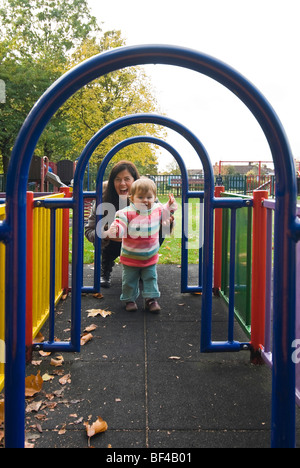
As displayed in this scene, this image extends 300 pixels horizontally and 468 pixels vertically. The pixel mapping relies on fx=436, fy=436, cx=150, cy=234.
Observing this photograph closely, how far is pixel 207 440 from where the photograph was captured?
1.77 m

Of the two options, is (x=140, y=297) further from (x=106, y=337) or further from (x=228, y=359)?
(x=228, y=359)

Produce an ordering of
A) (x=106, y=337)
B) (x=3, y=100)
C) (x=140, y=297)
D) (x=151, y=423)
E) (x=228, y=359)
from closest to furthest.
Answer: (x=151, y=423), (x=228, y=359), (x=106, y=337), (x=140, y=297), (x=3, y=100)

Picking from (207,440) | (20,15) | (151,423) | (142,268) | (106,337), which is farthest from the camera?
→ (20,15)

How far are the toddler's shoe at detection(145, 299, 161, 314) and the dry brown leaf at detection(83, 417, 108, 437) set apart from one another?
159cm

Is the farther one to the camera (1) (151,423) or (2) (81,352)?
(2) (81,352)

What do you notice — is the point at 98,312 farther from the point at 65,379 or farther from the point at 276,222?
the point at 276,222

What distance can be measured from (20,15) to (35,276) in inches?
1080

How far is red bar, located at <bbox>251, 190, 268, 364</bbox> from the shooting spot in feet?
8.45

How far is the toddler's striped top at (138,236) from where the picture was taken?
3.62m

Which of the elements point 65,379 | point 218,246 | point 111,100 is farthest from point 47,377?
point 111,100

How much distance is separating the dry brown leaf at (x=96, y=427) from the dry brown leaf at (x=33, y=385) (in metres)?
0.42

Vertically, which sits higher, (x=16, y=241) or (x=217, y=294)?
(x=16, y=241)

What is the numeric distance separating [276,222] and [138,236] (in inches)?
90.6

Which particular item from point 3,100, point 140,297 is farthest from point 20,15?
point 140,297
